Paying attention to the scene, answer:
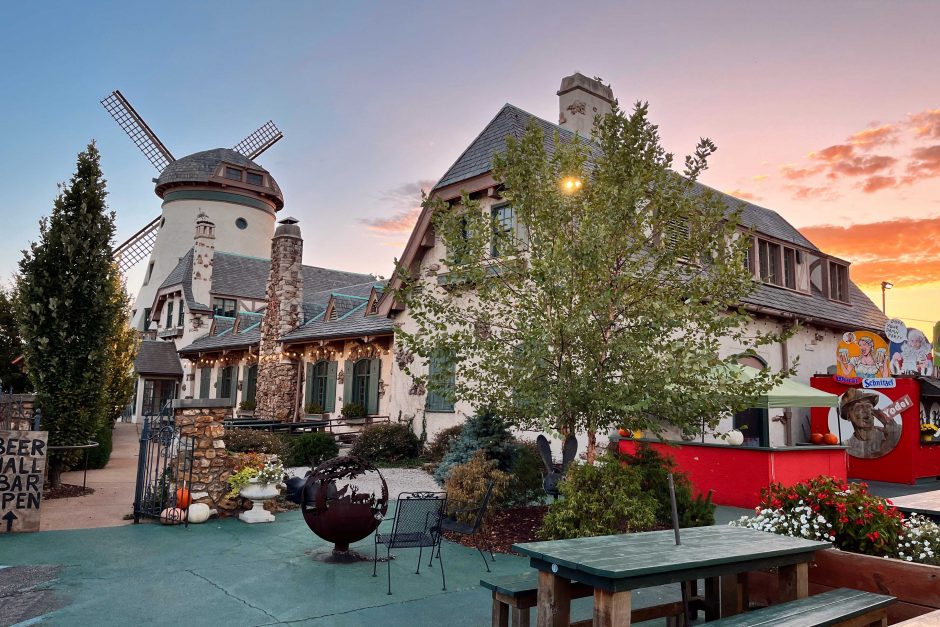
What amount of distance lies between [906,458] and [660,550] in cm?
1460

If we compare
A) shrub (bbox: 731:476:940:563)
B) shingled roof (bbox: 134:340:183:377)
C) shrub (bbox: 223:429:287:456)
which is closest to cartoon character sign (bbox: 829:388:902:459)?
shrub (bbox: 731:476:940:563)

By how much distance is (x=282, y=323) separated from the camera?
2408 cm

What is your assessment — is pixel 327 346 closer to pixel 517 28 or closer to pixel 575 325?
pixel 517 28

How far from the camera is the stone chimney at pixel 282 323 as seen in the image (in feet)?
77.3

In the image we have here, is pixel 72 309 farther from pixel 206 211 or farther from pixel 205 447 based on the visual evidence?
pixel 206 211

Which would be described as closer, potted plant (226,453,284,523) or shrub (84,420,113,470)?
potted plant (226,453,284,523)

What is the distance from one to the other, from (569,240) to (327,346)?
15.8m

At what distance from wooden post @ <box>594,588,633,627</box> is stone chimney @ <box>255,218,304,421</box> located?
67.9ft

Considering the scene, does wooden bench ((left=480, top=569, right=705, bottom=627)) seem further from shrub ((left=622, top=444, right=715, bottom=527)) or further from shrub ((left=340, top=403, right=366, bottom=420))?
shrub ((left=340, top=403, right=366, bottom=420))


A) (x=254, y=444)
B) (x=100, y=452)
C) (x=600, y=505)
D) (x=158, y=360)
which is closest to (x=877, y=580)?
(x=600, y=505)

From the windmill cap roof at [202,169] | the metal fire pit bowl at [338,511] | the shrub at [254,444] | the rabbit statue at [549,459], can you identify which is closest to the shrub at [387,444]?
the shrub at [254,444]

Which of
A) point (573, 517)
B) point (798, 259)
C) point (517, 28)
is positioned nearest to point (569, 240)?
point (573, 517)

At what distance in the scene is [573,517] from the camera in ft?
24.7

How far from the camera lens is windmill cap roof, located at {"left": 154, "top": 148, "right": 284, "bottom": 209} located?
127ft
